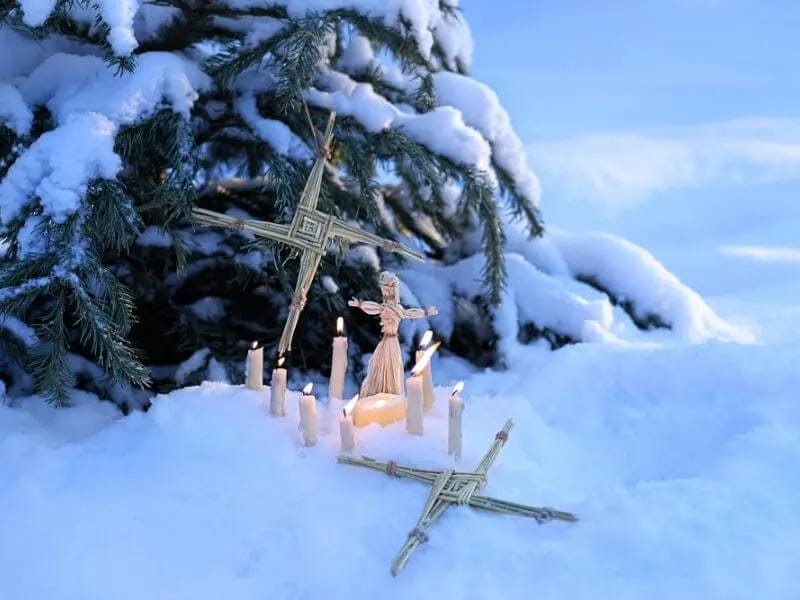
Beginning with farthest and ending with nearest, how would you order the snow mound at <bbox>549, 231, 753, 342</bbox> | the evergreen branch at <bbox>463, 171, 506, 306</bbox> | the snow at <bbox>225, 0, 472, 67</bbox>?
the snow mound at <bbox>549, 231, 753, 342</bbox>, the evergreen branch at <bbox>463, 171, 506, 306</bbox>, the snow at <bbox>225, 0, 472, 67</bbox>

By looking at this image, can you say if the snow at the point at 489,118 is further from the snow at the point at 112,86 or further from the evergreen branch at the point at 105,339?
the evergreen branch at the point at 105,339

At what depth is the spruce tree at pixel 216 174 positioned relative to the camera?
186 cm

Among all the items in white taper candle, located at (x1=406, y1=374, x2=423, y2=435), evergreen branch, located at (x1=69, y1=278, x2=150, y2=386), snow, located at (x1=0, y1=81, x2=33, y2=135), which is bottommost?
evergreen branch, located at (x1=69, y1=278, x2=150, y2=386)

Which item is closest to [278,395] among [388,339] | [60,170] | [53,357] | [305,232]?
[388,339]

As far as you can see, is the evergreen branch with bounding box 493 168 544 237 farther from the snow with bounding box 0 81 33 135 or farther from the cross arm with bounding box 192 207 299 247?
the snow with bounding box 0 81 33 135

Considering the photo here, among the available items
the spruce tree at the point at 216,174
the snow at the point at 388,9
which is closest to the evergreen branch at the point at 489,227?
the spruce tree at the point at 216,174

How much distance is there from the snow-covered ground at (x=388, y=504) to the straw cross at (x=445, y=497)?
2 centimetres

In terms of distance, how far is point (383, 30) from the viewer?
2324mm

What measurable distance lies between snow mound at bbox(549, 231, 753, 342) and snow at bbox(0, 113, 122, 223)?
6.23 ft

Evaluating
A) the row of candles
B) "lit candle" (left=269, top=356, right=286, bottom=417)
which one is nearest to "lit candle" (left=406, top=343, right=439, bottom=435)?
the row of candles

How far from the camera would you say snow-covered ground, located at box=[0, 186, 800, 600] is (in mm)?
1343

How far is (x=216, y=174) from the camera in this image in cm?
288

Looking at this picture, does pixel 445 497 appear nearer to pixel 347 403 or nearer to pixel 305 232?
pixel 347 403

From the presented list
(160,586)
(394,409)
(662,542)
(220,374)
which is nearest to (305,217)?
(394,409)
